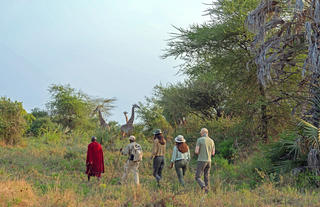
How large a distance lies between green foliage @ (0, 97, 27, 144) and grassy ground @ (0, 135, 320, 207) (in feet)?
16.8

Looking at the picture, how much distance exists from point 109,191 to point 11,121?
1396 cm

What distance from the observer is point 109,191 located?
35.4 feet

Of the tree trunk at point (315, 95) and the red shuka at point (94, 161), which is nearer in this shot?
the tree trunk at point (315, 95)

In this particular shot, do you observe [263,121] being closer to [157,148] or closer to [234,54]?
[234,54]

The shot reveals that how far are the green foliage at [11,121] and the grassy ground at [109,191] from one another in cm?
511

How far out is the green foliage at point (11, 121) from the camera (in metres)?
22.1

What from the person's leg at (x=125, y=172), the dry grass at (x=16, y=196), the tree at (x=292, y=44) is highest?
the tree at (x=292, y=44)

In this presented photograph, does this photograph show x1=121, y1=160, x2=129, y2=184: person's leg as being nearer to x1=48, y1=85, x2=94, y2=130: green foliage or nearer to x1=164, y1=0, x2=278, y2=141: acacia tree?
x1=164, y1=0, x2=278, y2=141: acacia tree

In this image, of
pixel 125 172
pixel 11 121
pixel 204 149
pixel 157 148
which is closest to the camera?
pixel 204 149

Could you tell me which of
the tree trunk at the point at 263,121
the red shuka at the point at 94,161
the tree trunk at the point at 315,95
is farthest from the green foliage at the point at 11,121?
the tree trunk at the point at 315,95

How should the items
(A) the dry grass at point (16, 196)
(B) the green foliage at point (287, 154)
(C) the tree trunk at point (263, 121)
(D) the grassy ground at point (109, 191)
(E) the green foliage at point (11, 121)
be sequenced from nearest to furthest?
(A) the dry grass at point (16, 196)
(D) the grassy ground at point (109, 191)
(B) the green foliage at point (287, 154)
(C) the tree trunk at point (263, 121)
(E) the green foliage at point (11, 121)

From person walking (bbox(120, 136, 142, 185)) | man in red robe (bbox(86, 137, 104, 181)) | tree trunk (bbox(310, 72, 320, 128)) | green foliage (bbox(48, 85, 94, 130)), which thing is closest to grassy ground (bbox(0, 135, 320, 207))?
man in red robe (bbox(86, 137, 104, 181))

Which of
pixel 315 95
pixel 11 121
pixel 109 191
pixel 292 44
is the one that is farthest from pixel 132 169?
pixel 11 121

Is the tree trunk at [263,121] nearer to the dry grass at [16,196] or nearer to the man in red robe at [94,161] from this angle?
the man in red robe at [94,161]
